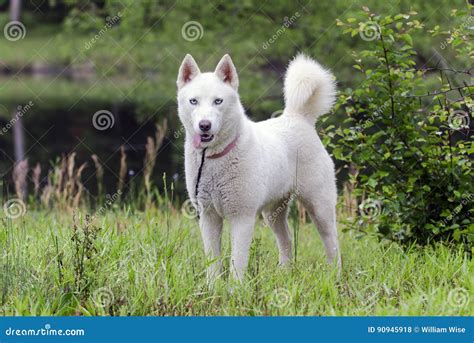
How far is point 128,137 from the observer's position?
1625cm

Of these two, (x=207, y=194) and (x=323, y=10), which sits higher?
(x=323, y=10)

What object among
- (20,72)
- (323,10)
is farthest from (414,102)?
(20,72)

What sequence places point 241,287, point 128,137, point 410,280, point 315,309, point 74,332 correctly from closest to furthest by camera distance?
1. point 74,332
2. point 315,309
3. point 241,287
4. point 410,280
5. point 128,137

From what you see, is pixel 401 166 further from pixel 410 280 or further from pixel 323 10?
pixel 323 10

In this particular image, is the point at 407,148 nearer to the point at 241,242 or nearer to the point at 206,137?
the point at 241,242

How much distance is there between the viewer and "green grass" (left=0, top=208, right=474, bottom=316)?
3.70 m

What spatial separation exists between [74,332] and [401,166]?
2649mm

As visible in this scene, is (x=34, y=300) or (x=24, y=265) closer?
(x=34, y=300)
